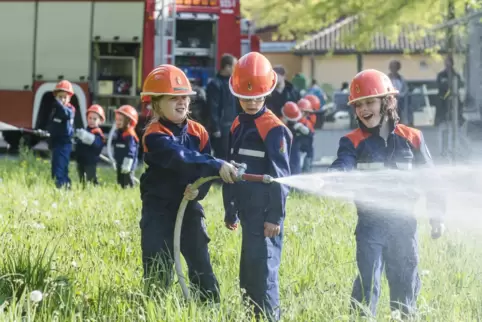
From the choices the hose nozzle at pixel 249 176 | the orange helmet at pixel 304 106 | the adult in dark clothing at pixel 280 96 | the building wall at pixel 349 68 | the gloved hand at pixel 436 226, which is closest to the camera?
the hose nozzle at pixel 249 176

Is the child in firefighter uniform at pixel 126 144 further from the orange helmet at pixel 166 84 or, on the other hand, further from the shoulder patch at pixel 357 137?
the shoulder patch at pixel 357 137

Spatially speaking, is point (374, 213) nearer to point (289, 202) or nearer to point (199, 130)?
point (199, 130)

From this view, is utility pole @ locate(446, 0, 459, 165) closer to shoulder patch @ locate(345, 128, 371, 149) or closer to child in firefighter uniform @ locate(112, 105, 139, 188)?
child in firefighter uniform @ locate(112, 105, 139, 188)

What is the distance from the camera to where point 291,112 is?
13.2 metres

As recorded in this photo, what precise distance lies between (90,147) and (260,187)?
22.9 ft

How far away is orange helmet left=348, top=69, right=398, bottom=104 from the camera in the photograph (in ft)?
16.8

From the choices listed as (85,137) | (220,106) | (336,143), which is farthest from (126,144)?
(336,143)

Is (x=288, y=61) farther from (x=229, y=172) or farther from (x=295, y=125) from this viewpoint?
(x=229, y=172)

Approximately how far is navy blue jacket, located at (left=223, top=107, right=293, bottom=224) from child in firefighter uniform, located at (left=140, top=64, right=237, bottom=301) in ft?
0.64

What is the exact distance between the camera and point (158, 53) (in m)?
16.1

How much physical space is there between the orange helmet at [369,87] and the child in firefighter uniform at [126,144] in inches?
241

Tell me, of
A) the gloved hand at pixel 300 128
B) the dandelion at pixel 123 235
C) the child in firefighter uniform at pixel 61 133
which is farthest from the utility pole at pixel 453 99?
the dandelion at pixel 123 235

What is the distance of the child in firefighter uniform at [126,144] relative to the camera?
11250 mm

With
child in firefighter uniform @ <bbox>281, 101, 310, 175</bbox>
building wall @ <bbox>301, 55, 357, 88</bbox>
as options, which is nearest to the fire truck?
child in firefighter uniform @ <bbox>281, 101, 310, 175</bbox>
